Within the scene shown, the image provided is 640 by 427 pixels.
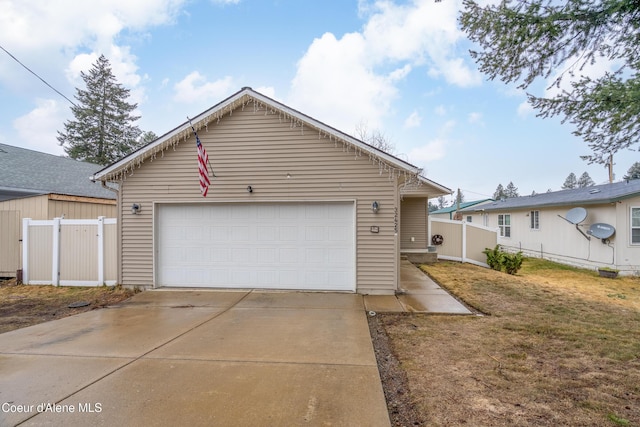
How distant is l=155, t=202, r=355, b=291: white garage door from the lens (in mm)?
7223

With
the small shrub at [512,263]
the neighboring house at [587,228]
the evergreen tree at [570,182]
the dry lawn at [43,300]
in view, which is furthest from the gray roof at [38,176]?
the evergreen tree at [570,182]

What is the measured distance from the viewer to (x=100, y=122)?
94.3 feet

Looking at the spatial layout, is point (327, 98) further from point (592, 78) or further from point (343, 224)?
point (592, 78)

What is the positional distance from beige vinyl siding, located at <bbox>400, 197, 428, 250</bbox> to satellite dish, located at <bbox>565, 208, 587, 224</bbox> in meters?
5.64

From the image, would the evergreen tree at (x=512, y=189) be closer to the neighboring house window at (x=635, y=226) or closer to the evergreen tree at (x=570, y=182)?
the evergreen tree at (x=570, y=182)

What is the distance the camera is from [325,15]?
10.3 meters

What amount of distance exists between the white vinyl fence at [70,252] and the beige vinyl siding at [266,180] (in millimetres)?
593

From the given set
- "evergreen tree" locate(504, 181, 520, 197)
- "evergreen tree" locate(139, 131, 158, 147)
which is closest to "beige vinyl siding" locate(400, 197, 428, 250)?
"evergreen tree" locate(139, 131, 158, 147)

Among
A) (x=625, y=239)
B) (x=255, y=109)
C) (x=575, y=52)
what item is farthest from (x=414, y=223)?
(x=575, y=52)

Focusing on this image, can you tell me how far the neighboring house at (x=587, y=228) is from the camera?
10.7m

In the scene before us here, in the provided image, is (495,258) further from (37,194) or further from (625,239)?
(37,194)

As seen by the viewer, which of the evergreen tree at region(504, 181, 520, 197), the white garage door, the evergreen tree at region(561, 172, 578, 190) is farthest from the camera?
the evergreen tree at region(504, 181, 520, 197)

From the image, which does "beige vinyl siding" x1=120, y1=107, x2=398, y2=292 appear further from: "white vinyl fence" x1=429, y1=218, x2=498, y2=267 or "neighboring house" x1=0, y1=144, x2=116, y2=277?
"white vinyl fence" x1=429, y1=218, x2=498, y2=267

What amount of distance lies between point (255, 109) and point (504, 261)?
32.0ft
